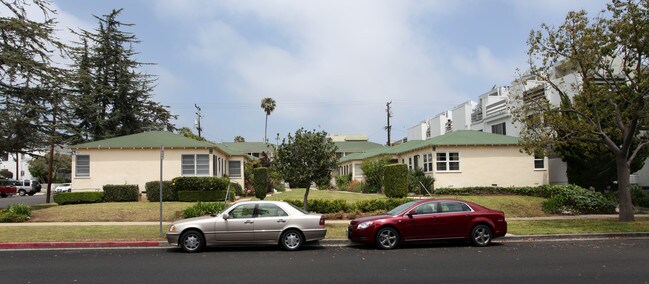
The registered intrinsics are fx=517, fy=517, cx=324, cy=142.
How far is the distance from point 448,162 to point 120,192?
701 inches

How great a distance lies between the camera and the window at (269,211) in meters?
12.9

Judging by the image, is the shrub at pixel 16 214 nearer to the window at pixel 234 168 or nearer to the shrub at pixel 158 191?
the shrub at pixel 158 191

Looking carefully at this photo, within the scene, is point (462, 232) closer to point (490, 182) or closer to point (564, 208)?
point (564, 208)

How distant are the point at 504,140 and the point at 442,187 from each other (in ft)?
16.2

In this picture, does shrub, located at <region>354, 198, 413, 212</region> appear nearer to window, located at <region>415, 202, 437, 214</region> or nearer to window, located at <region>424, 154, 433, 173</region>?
window, located at <region>415, 202, 437, 214</region>

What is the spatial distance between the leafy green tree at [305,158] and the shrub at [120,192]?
33.4ft

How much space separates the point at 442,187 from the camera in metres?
29.6

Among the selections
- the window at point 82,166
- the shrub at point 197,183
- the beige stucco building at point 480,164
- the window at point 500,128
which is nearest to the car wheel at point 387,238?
the shrub at point 197,183

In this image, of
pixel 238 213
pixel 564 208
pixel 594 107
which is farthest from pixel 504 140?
pixel 238 213

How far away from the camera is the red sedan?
12969mm

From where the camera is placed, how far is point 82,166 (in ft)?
88.5

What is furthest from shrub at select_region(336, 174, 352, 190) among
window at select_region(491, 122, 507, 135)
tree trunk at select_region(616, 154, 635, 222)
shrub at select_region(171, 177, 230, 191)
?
tree trunk at select_region(616, 154, 635, 222)

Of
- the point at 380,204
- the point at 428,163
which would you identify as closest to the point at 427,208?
the point at 380,204

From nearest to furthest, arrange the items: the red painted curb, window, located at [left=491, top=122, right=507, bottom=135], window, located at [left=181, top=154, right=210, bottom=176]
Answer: the red painted curb, window, located at [left=181, top=154, right=210, bottom=176], window, located at [left=491, top=122, right=507, bottom=135]
